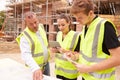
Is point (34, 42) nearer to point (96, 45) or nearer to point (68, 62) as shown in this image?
point (68, 62)

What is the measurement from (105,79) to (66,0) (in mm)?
15181

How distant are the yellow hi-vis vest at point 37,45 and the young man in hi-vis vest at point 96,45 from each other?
3.66ft

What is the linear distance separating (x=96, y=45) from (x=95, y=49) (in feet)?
0.12

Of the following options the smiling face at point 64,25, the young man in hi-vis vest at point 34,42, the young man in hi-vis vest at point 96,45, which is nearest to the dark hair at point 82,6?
the young man in hi-vis vest at point 96,45

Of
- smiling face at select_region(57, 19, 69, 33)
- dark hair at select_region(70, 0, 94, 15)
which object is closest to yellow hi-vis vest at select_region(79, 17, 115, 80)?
dark hair at select_region(70, 0, 94, 15)

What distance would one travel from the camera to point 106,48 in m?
2.25

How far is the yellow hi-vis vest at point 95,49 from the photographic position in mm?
2271

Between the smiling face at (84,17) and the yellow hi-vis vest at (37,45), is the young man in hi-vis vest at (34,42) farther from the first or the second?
the smiling face at (84,17)

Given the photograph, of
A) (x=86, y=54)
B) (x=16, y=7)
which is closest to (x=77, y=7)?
(x=86, y=54)

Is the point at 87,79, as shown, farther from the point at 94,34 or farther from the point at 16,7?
the point at 16,7

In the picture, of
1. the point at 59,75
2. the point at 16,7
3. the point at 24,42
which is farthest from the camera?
the point at 16,7

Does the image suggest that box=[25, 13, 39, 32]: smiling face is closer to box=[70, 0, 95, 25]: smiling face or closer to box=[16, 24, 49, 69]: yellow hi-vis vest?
box=[16, 24, 49, 69]: yellow hi-vis vest

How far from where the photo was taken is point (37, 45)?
3512mm

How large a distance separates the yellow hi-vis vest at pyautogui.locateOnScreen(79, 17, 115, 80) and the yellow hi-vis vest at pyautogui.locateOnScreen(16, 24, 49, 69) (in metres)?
1.12
